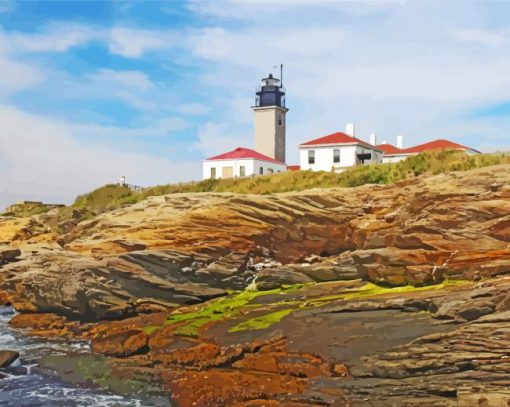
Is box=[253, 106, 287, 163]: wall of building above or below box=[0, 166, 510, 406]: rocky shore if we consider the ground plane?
above

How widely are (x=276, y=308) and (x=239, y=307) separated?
2.36 meters

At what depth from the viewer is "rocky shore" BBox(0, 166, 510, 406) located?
19062 millimetres

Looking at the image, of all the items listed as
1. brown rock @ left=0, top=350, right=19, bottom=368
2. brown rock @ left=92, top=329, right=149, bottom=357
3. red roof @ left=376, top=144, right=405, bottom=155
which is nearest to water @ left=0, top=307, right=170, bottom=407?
brown rock @ left=0, top=350, right=19, bottom=368

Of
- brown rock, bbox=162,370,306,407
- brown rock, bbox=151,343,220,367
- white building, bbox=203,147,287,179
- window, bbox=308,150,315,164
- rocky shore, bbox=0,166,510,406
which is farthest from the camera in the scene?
white building, bbox=203,147,287,179

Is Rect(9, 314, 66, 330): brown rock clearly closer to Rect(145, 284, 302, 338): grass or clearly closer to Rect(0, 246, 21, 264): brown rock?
Rect(145, 284, 302, 338): grass

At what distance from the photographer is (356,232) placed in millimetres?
34000

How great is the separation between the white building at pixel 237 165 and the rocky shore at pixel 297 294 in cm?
2691

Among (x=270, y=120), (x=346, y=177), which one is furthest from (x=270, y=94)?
(x=346, y=177)

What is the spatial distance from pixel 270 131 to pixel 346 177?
28.9 m

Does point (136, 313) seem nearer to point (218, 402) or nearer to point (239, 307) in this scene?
point (239, 307)

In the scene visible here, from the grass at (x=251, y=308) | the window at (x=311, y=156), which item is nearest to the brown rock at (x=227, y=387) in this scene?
the grass at (x=251, y=308)

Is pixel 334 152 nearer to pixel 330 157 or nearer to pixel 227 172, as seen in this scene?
pixel 330 157

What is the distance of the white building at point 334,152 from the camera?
59.2 meters

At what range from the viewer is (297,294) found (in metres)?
27.8
